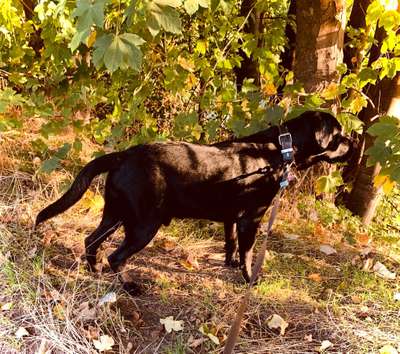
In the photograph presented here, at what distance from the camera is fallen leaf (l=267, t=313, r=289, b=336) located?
298 cm

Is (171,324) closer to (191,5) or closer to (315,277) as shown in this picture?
(315,277)

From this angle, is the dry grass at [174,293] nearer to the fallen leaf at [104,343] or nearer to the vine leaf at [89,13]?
the fallen leaf at [104,343]

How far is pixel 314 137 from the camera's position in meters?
3.41

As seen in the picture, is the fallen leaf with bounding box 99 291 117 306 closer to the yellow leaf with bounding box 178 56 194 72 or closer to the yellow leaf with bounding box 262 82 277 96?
the yellow leaf with bounding box 178 56 194 72

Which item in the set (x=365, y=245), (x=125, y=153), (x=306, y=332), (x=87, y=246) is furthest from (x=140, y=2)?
(x=365, y=245)

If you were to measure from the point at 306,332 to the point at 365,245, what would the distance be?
5.21 feet

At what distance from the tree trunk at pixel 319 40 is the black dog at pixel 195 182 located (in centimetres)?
88

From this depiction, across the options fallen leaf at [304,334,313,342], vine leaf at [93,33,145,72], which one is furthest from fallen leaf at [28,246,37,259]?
fallen leaf at [304,334,313,342]

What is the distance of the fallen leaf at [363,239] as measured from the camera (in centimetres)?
433

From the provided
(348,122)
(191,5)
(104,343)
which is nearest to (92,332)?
(104,343)

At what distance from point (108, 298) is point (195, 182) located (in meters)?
0.95

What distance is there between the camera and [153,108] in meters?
5.95

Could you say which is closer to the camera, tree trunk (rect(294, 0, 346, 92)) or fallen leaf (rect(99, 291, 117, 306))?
fallen leaf (rect(99, 291, 117, 306))

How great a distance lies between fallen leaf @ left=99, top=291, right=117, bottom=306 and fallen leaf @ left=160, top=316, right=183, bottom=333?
0.34m
